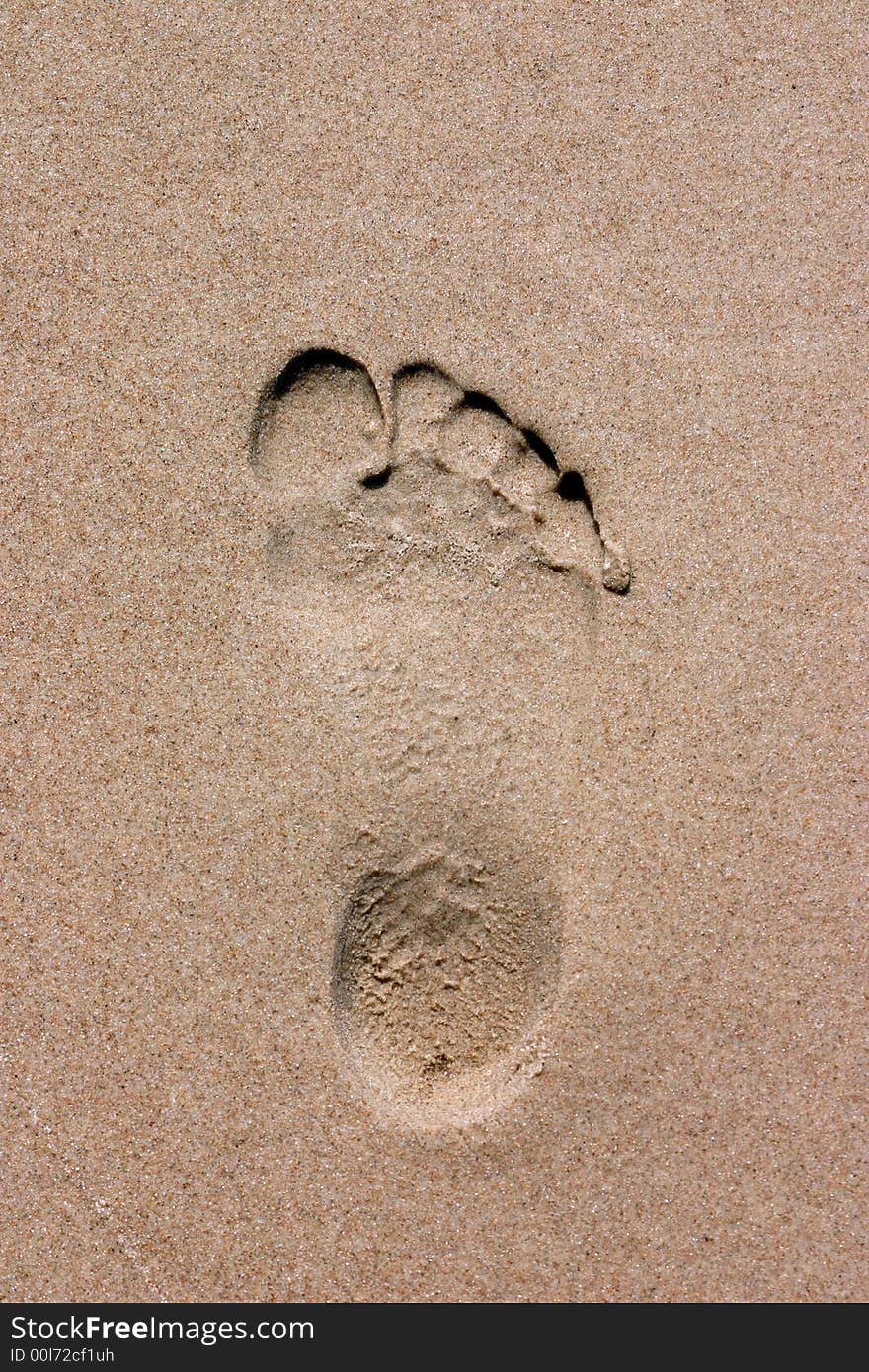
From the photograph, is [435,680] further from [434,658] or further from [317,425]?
[317,425]

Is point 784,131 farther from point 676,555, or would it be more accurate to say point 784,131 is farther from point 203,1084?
point 203,1084

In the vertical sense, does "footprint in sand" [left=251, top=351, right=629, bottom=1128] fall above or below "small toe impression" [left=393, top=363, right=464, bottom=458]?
below

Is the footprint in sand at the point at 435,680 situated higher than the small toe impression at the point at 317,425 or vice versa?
the small toe impression at the point at 317,425

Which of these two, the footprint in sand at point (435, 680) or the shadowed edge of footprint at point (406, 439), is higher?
the shadowed edge of footprint at point (406, 439)

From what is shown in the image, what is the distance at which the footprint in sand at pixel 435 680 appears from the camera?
4.79ft

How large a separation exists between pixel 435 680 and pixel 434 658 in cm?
4

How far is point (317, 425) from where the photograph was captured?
4.79 ft

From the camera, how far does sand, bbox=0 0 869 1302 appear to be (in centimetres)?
145

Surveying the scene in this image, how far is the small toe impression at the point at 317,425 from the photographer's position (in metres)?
1.46

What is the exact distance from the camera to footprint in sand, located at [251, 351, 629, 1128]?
4.79 ft

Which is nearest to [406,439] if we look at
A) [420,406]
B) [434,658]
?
[420,406]

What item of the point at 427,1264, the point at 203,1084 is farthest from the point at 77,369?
the point at 427,1264

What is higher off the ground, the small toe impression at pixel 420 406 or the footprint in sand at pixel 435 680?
the small toe impression at pixel 420 406

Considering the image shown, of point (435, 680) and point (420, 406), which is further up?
point (420, 406)
